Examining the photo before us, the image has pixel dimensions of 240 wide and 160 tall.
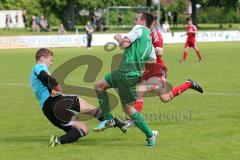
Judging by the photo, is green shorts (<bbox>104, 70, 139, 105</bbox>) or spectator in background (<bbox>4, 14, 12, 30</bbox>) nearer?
green shorts (<bbox>104, 70, 139, 105</bbox>)

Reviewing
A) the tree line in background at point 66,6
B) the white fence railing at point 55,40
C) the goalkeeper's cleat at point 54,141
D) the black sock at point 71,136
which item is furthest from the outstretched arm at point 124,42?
the tree line in background at point 66,6

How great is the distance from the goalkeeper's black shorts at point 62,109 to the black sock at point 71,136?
0.14m

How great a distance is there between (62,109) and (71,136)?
0.45m

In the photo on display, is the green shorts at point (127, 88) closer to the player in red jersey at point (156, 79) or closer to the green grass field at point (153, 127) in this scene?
the green grass field at point (153, 127)

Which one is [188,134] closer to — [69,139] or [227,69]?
[69,139]

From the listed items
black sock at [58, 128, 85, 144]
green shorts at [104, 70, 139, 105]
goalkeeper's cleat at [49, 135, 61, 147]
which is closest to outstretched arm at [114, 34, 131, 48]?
green shorts at [104, 70, 139, 105]

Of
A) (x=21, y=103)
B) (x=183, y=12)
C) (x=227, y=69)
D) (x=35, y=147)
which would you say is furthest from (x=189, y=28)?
(x=183, y=12)

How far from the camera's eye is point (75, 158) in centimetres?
884

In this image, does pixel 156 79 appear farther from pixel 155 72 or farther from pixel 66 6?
pixel 66 6

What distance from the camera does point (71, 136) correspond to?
10102 mm

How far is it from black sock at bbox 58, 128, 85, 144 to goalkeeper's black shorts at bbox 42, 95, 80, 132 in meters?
0.14

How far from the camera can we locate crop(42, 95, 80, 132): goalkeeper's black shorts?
32.9ft

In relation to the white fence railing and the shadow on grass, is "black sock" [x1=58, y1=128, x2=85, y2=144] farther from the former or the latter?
the white fence railing

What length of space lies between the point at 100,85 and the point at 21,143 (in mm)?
1684
